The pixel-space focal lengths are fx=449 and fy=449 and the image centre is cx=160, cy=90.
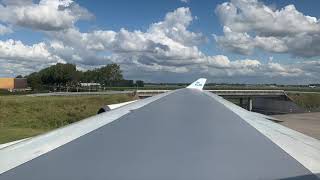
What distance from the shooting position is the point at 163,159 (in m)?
3.98

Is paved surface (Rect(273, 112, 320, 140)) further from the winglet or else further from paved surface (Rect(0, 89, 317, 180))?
paved surface (Rect(0, 89, 317, 180))

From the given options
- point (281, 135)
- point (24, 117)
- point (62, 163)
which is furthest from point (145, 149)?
point (24, 117)

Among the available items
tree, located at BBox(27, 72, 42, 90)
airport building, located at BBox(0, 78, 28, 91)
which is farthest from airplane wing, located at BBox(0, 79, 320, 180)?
airport building, located at BBox(0, 78, 28, 91)

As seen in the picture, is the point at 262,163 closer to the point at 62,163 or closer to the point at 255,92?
the point at 62,163

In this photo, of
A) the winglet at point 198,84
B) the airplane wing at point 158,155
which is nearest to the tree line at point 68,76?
the winglet at point 198,84

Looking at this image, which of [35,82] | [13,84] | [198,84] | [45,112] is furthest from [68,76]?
[198,84]

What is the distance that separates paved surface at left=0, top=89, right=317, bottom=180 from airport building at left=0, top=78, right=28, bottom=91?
12893 centimetres

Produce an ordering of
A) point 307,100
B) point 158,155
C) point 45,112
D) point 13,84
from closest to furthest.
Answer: point 158,155 → point 45,112 → point 307,100 → point 13,84

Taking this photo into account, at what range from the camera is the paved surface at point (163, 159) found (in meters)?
3.46

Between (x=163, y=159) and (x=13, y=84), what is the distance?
13535 cm

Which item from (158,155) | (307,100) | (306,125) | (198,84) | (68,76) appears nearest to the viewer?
(158,155)

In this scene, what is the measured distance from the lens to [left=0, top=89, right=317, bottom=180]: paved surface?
3.46 meters

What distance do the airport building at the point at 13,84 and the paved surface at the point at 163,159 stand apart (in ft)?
423

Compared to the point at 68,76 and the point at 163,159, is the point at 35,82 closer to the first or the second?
the point at 68,76
